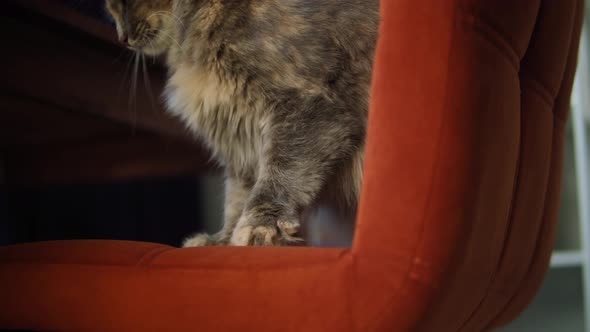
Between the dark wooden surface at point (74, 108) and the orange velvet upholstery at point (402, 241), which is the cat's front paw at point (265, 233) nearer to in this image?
the orange velvet upholstery at point (402, 241)

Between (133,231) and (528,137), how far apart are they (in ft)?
8.03

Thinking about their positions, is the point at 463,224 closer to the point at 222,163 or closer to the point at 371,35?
the point at 371,35

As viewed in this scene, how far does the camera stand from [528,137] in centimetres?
74

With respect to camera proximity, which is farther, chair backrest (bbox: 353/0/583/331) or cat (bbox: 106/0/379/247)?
cat (bbox: 106/0/379/247)

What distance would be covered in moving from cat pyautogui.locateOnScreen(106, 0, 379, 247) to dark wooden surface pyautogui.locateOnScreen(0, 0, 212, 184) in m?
0.17

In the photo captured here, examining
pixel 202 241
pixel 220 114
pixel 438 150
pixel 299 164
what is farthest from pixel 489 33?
pixel 202 241

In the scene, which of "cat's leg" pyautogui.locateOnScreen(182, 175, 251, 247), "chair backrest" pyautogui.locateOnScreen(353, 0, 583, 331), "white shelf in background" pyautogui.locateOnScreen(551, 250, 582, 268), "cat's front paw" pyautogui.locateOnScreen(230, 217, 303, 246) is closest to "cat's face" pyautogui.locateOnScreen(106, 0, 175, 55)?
"cat's leg" pyautogui.locateOnScreen(182, 175, 251, 247)

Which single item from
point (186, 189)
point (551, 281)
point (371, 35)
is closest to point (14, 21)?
point (371, 35)

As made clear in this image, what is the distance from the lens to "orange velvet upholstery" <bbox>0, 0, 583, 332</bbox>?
1.84ft

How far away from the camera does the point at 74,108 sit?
1.21m

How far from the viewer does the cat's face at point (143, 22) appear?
3.48ft

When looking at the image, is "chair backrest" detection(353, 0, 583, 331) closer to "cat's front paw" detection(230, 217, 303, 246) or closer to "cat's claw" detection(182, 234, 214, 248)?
"cat's front paw" detection(230, 217, 303, 246)

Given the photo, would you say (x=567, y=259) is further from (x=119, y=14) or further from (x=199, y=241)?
(x=119, y=14)

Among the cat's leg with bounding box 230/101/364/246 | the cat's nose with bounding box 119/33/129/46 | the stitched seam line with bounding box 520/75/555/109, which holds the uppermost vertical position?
the cat's nose with bounding box 119/33/129/46
